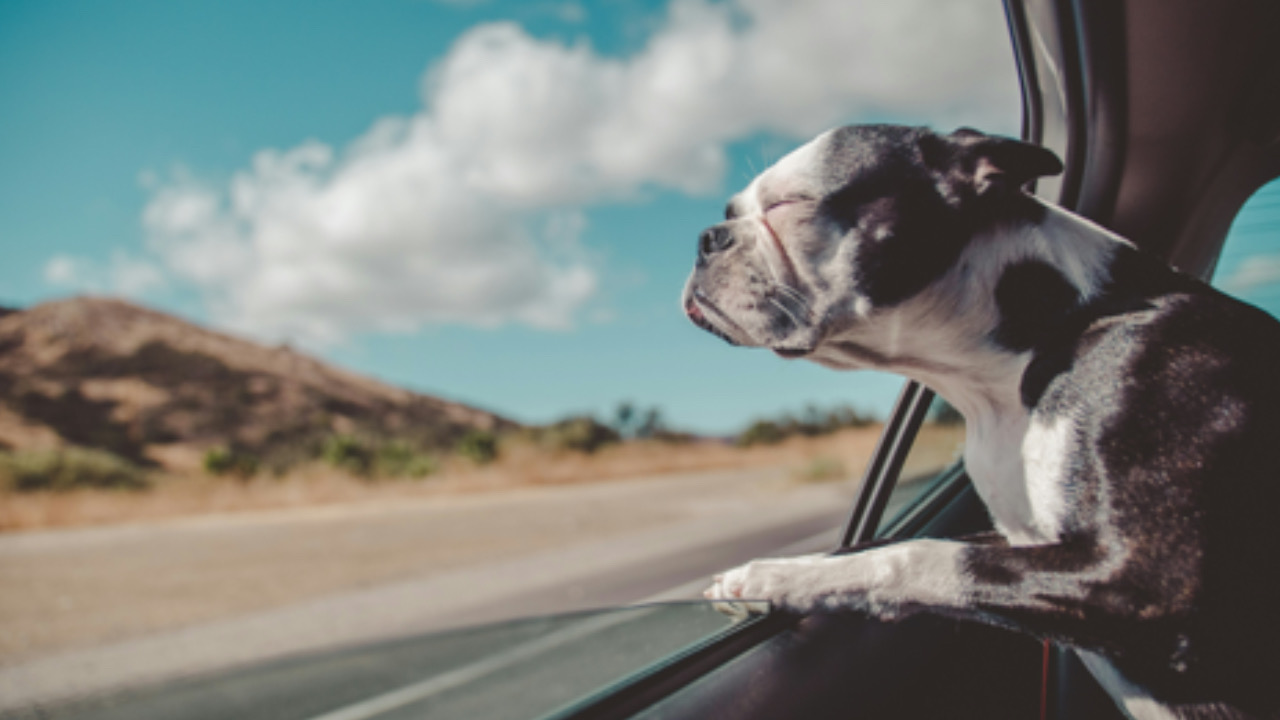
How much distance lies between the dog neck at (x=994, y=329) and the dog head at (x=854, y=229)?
0.04 m

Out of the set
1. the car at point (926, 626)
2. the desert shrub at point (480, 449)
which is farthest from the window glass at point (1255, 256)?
the desert shrub at point (480, 449)

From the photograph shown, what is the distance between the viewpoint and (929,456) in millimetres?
2924

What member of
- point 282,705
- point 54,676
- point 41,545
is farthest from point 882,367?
point 41,545

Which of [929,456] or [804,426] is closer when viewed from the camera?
[929,456]

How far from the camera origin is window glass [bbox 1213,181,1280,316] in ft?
10.2

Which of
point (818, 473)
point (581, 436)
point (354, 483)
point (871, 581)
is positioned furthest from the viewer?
point (581, 436)

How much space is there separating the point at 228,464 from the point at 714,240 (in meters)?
28.3

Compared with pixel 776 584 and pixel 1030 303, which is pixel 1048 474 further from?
pixel 776 584

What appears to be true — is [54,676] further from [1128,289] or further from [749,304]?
[1128,289]

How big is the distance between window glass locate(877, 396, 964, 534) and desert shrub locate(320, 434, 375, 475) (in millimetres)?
25916

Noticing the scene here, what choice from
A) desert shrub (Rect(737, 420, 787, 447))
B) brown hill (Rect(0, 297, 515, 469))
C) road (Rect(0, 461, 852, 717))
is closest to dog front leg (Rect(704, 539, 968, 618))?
road (Rect(0, 461, 852, 717))

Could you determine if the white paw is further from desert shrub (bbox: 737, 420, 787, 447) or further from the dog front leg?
desert shrub (bbox: 737, 420, 787, 447)

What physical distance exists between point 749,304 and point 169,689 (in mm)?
1599

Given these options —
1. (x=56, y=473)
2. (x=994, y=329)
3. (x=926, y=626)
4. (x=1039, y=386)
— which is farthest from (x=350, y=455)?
(x=1039, y=386)
